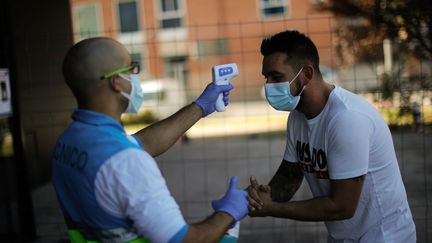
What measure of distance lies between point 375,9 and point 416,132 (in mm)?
1180

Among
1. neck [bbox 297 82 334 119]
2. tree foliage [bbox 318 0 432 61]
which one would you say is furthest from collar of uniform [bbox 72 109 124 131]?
tree foliage [bbox 318 0 432 61]

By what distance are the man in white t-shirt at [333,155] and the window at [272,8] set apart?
56.2 feet

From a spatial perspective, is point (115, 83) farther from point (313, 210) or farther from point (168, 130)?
point (313, 210)

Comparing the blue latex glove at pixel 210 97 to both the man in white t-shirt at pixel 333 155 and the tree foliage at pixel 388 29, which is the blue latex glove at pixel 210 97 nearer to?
the man in white t-shirt at pixel 333 155

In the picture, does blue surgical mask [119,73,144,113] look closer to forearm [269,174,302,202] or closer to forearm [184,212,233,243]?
forearm [184,212,233,243]

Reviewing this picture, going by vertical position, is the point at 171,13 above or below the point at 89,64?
above

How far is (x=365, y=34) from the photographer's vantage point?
4891mm

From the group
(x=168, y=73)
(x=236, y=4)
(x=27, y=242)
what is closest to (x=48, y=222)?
(x=27, y=242)

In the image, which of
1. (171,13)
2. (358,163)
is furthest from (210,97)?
(171,13)

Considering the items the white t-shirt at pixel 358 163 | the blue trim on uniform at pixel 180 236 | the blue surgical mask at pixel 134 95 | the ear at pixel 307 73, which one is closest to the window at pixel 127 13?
the ear at pixel 307 73

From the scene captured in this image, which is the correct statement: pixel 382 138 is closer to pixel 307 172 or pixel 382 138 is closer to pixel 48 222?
pixel 307 172

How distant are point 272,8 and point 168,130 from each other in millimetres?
17886

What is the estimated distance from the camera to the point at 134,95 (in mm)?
1858

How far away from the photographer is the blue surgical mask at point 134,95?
5.93 ft
